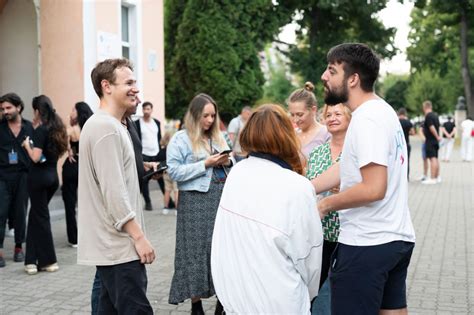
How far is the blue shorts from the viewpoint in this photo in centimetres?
316

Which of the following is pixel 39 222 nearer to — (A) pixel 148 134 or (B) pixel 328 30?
(A) pixel 148 134

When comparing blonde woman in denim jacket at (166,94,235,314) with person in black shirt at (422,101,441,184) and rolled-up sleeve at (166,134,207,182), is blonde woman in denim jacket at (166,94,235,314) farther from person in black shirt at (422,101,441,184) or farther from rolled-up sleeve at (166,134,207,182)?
person in black shirt at (422,101,441,184)

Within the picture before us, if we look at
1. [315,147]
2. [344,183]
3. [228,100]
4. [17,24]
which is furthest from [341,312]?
[228,100]

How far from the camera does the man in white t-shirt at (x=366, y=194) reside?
308cm

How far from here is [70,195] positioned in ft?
29.3

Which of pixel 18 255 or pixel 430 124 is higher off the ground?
pixel 430 124

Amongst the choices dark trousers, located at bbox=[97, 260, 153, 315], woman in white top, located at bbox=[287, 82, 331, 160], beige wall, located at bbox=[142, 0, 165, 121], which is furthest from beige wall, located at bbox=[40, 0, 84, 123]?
dark trousers, located at bbox=[97, 260, 153, 315]

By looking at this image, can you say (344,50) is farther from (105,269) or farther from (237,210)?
(105,269)

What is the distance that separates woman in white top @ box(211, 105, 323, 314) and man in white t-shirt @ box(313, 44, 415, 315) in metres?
0.25

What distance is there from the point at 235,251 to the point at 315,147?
219cm

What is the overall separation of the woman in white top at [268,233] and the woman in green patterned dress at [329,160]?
127 centimetres

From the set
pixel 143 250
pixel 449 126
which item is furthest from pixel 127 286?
pixel 449 126

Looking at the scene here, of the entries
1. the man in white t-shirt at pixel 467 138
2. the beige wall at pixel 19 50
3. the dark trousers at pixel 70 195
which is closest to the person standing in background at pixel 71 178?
the dark trousers at pixel 70 195

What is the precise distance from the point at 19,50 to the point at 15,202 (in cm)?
581
